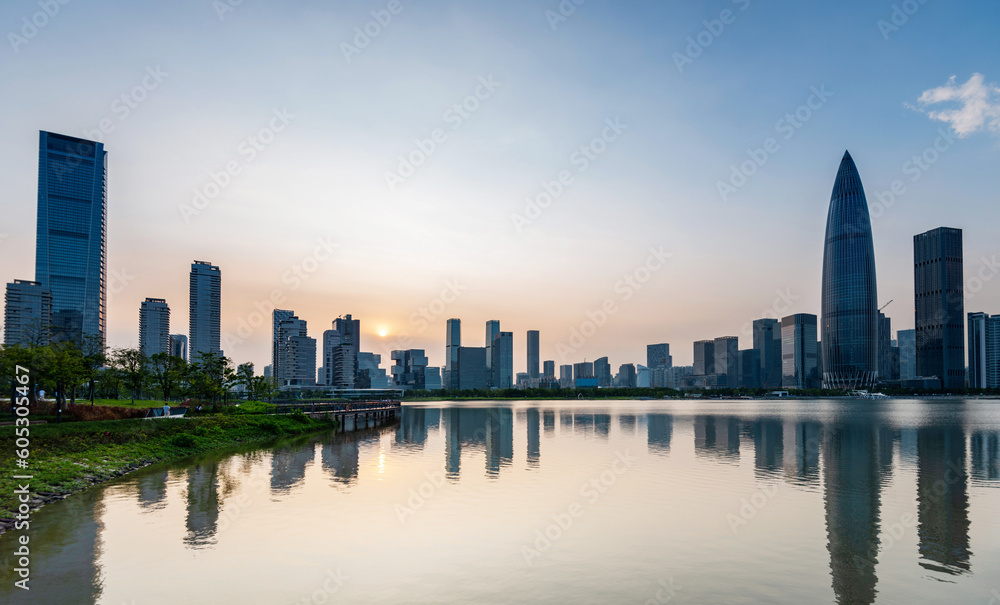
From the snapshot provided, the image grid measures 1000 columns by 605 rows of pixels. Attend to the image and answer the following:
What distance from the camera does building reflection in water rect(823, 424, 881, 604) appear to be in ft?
58.7

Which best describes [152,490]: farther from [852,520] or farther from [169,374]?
[169,374]

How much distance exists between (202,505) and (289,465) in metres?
14.9

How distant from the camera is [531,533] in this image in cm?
2389

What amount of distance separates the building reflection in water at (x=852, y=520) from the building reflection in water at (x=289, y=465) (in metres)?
27.0

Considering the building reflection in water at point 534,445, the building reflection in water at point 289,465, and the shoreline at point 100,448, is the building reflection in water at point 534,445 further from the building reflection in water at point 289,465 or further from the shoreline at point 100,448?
the shoreline at point 100,448

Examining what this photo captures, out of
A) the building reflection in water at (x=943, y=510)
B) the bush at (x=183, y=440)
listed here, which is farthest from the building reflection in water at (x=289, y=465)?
the building reflection in water at (x=943, y=510)

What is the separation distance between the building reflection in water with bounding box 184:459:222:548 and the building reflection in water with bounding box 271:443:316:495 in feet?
11.1

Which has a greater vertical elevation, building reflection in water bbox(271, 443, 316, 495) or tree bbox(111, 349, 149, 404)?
tree bbox(111, 349, 149, 404)

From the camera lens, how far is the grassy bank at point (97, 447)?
30.3 meters

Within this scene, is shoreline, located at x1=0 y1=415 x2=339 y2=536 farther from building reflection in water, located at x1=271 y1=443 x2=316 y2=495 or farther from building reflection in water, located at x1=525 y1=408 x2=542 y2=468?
building reflection in water, located at x1=525 y1=408 x2=542 y2=468

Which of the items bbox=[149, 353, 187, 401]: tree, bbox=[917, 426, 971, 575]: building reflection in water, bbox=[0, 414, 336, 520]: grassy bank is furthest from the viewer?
bbox=[149, 353, 187, 401]: tree

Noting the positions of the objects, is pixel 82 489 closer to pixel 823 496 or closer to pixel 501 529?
pixel 501 529

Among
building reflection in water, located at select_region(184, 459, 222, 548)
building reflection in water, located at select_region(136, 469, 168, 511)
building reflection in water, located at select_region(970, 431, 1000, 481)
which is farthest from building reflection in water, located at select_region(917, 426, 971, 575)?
building reflection in water, located at select_region(136, 469, 168, 511)

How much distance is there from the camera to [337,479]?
37594 mm
